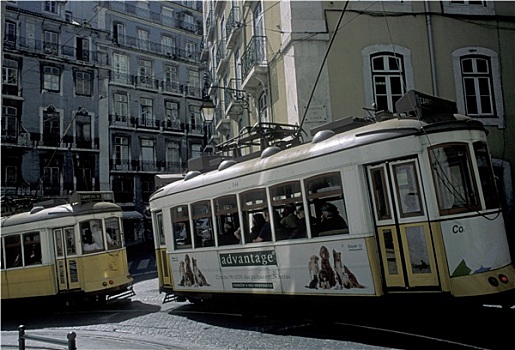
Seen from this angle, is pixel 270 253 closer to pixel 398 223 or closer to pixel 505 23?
pixel 398 223

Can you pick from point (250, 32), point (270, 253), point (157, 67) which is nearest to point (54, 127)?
point (157, 67)

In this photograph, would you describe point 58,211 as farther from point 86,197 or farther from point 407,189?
point 407,189

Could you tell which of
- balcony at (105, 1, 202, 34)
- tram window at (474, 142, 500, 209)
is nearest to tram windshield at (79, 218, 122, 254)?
tram window at (474, 142, 500, 209)

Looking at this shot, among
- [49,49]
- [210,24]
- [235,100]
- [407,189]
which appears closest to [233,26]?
[235,100]

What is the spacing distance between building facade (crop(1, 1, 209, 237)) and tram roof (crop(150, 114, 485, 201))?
83.3ft

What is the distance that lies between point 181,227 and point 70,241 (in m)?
3.48

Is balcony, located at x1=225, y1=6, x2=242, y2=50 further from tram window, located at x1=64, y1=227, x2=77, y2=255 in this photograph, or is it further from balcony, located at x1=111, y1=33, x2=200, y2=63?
balcony, located at x1=111, y1=33, x2=200, y2=63

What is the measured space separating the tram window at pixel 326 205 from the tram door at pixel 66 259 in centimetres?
700

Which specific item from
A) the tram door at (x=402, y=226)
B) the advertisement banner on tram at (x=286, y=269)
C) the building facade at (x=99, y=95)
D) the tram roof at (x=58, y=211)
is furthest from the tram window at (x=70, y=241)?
the building facade at (x=99, y=95)

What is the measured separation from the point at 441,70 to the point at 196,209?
8.26 m

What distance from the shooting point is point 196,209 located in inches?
394

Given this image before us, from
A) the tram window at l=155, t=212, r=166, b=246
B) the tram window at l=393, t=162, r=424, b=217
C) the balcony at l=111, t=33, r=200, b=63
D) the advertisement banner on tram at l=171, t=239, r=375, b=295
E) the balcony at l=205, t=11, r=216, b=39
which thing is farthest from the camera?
the balcony at l=111, t=33, r=200, b=63

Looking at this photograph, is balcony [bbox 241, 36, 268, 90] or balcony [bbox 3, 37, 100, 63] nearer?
balcony [bbox 241, 36, 268, 90]

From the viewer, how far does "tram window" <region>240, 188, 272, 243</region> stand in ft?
28.1
